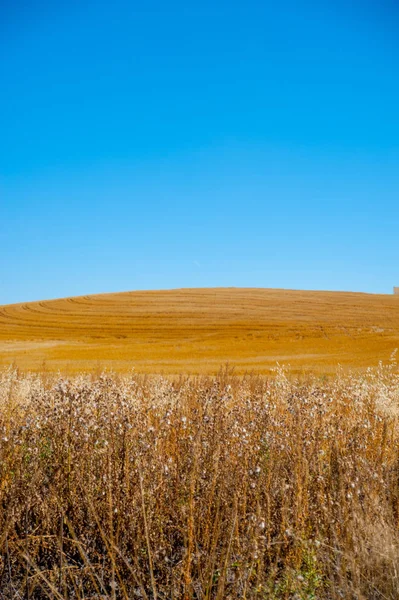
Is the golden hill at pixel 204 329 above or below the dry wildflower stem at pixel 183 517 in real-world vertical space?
above

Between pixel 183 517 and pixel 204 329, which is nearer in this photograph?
pixel 183 517

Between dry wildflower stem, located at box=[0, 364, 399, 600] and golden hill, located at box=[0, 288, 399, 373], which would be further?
golden hill, located at box=[0, 288, 399, 373]

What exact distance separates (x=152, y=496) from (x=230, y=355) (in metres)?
28.4

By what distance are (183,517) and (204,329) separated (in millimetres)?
46715

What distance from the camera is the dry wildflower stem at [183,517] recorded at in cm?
271

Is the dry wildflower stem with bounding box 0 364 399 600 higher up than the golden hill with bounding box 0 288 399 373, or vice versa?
the golden hill with bounding box 0 288 399 373

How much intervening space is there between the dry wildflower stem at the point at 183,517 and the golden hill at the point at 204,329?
1849 cm

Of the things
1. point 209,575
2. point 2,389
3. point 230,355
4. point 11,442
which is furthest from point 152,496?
point 230,355

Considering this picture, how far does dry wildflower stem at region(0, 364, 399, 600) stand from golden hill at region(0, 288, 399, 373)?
60.7 ft

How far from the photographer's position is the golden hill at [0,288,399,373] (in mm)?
29734

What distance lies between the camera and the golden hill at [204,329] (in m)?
29.7

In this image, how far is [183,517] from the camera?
3.22 m

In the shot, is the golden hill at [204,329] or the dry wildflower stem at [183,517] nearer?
the dry wildflower stem at [183,517]

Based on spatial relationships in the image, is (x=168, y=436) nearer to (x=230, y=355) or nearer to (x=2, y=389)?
(x=2, y=389)
